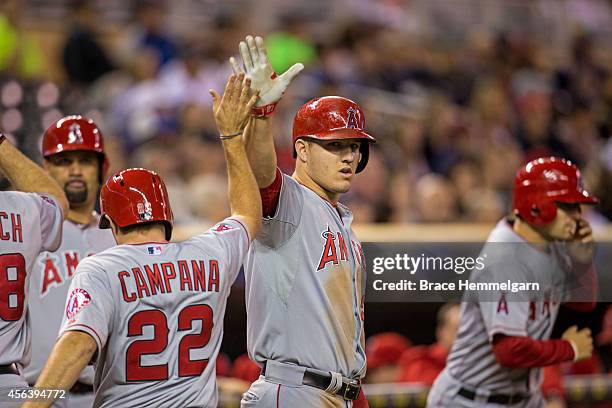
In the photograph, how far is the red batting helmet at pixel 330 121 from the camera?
181 inches

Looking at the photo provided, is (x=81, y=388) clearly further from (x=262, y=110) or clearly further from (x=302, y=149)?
(x=262, y=110)

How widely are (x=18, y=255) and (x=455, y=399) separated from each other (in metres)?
2.43

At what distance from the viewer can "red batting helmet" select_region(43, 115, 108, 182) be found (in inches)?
216

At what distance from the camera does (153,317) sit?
163 inches

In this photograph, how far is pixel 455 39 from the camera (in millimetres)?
14219

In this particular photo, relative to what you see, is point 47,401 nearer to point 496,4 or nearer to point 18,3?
point 18,3

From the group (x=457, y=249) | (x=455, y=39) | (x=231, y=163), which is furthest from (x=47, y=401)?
(x=455, y=39)

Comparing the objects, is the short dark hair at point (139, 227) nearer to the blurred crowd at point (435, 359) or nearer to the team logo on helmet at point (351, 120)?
the team logo on helmet at point (351, 120)

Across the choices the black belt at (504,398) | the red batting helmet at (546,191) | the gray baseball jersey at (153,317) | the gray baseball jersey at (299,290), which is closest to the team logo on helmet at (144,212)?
the gray baseball jersey at (153,317)

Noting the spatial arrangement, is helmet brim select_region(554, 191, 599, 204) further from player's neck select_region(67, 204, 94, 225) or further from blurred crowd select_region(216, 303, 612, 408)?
player's neck select_region(67, 204, 94, 225)

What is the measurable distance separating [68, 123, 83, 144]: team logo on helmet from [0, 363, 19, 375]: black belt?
1331 mm

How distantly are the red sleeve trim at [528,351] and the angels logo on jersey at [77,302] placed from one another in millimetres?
2249

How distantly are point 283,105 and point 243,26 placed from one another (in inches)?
62.2

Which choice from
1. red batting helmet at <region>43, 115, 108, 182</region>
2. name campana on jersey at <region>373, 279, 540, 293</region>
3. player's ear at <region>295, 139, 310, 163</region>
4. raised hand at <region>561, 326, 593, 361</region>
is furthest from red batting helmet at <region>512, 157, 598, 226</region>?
red batting helmet at <region>43, 115, 108, 182</region>
